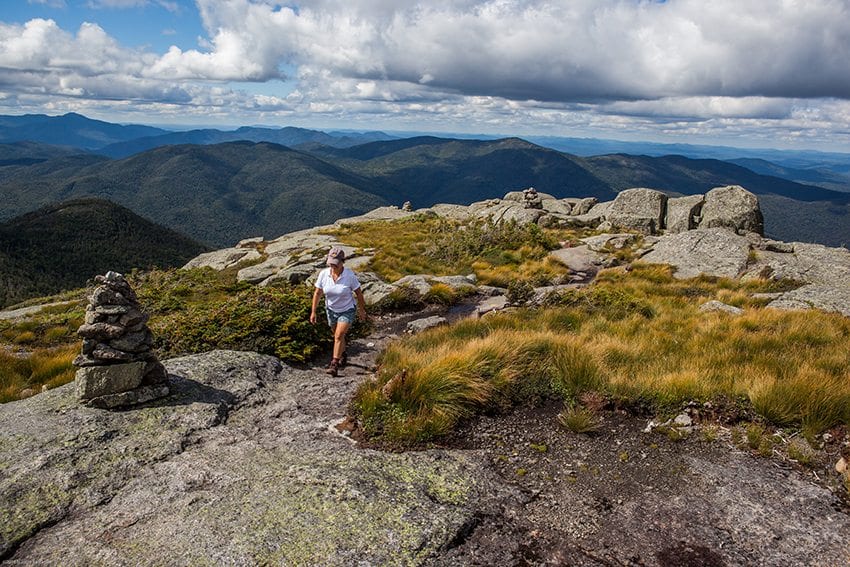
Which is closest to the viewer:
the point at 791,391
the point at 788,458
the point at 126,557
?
the point at 126,557

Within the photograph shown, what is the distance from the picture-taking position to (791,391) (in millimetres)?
7711

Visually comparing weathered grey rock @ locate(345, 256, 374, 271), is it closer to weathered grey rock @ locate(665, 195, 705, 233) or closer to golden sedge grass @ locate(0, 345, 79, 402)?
golden sedge grass @ locate(0, 345, 79, 402)

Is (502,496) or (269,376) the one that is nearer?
(502,496)

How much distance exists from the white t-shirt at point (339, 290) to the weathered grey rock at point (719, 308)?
448 inches

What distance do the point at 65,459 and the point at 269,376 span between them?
423 centimetres

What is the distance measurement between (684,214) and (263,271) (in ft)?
103

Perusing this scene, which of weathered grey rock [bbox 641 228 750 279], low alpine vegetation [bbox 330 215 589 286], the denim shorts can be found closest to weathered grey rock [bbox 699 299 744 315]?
weathered grey rock [bbox 641 228 750 279]

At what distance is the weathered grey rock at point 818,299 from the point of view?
1515cm

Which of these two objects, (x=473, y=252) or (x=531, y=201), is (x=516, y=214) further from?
(x=473, y=252)

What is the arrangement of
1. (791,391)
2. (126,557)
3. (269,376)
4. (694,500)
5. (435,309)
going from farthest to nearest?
(435,309) < (269,376) < (791,391) < (694,500) < (126,557)

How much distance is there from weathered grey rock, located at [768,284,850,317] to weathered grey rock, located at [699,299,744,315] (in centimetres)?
145

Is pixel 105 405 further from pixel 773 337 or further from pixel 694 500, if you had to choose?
pixel 773 337

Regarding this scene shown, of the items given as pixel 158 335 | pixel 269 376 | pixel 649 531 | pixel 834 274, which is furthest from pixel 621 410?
pixel 834 274

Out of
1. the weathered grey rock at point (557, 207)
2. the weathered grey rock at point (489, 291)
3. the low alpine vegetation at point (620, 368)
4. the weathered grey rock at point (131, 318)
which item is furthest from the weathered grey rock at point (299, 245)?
the weathered grey rock at point (131, 318)
